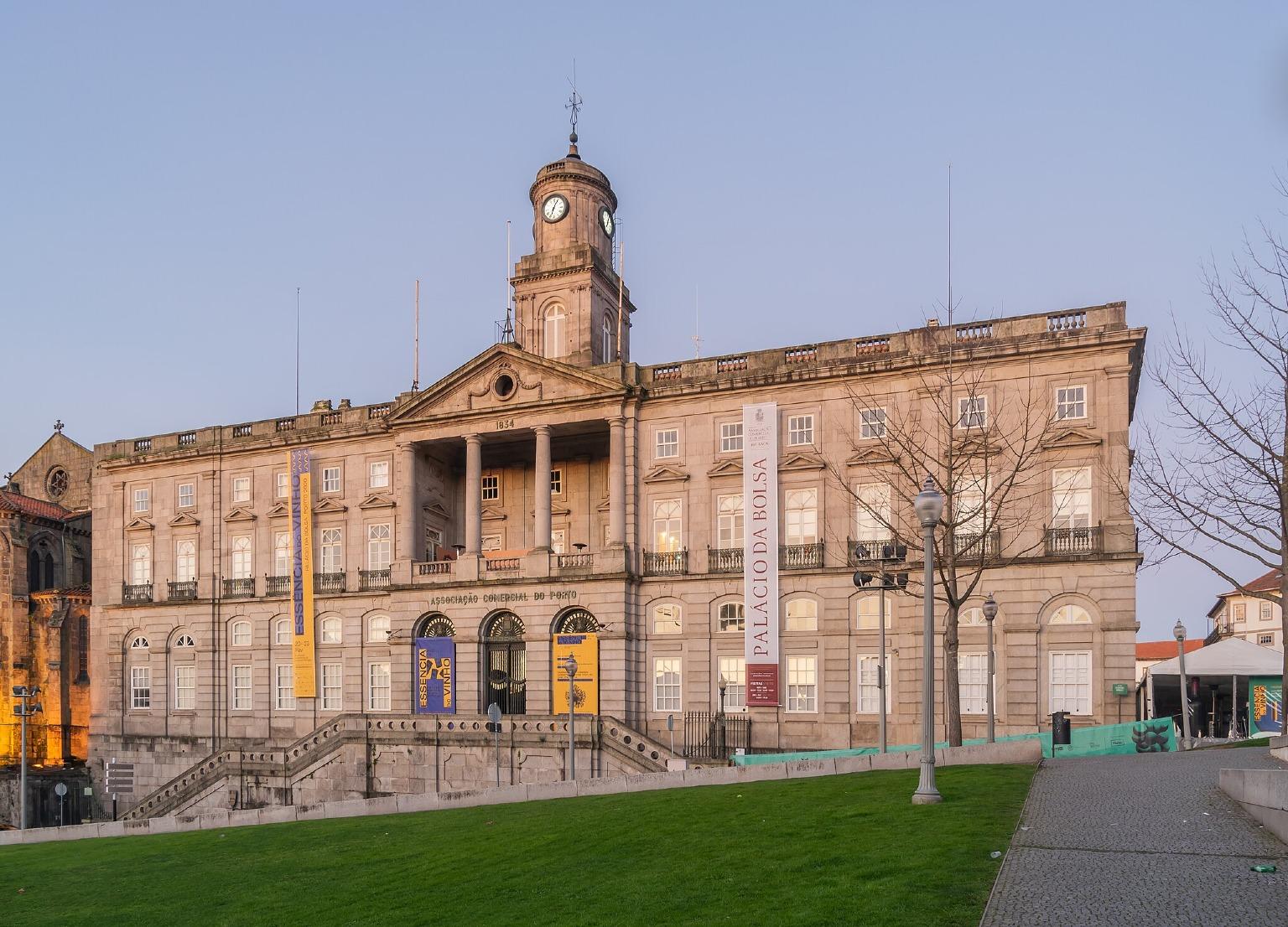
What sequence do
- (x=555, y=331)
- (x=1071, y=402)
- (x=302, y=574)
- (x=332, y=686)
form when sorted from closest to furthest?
(x=1071, y=402)
(x=332, y=686)
(x=302, y=574)
(x=555, y=331)

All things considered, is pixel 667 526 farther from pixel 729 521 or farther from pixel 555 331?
pixel 555 331

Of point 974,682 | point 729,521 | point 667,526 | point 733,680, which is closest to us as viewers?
point 974,682

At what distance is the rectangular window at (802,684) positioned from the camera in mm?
41375

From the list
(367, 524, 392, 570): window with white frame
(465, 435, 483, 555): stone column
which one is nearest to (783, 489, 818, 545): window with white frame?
(465, 435, 483, 555): stone column

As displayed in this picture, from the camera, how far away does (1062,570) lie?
3812 cm

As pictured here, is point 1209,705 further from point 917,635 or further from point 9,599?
point 9,599

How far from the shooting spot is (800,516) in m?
42.5

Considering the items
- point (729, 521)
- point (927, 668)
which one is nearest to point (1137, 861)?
point (927, 668)

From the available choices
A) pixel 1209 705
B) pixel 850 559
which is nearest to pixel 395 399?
pixel 850 559

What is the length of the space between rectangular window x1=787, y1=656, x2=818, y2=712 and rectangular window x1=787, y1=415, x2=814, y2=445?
27.3 ft

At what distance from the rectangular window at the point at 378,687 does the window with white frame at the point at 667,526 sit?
1442 centimetres

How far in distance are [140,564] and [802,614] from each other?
3469 cm

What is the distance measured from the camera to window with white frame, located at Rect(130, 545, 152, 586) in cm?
5575

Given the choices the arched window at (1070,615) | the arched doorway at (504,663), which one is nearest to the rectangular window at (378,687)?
the arched doorway at (504,663)
